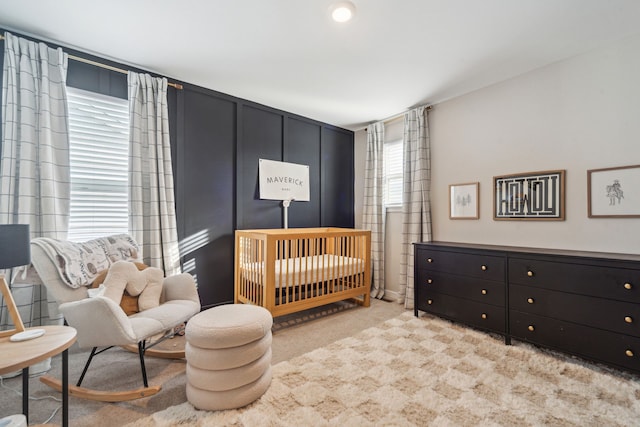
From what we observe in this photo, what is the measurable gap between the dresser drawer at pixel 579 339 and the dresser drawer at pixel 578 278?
250 mm

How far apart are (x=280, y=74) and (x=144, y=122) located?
1.32 m

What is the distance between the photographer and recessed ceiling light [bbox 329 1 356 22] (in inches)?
68.2

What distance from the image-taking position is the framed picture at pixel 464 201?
2898mm

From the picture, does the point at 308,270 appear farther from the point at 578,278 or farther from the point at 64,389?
the point at 578,278

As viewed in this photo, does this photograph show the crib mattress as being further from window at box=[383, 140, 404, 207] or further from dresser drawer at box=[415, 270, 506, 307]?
window at box=[383, 140, 404, 207]

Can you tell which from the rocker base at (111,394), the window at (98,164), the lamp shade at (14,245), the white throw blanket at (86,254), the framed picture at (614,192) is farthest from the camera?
the window at (98,164)

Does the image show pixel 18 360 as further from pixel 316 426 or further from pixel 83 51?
pixel 83 51

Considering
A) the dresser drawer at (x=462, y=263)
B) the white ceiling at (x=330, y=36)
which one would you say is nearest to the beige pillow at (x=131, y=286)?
the white ceiling at (x=330, y=36)

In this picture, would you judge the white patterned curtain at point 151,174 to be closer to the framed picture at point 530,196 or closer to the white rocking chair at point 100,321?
the white rocking chair at point 100,321

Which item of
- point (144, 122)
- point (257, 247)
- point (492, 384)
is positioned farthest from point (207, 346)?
point (144, 122)

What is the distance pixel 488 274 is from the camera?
2.40 meters

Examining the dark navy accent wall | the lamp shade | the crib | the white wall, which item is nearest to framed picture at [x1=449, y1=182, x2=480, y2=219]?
the white wall

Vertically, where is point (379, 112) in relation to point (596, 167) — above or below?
above

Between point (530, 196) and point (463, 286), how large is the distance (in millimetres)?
1017
